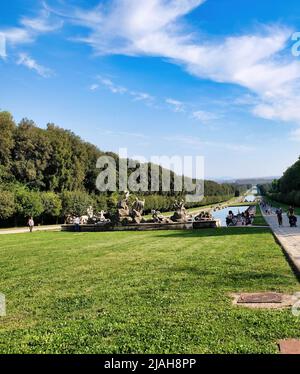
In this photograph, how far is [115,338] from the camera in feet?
20.2

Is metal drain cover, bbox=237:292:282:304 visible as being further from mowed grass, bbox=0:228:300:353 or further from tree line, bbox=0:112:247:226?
tree line, bbox=0:112:247:226

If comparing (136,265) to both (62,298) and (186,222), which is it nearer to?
(62,298)

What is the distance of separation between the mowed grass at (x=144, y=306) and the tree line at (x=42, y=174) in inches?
1472

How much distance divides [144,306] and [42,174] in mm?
52990

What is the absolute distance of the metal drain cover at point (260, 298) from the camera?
7.94 meters

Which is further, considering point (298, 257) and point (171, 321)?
point (298, 257)

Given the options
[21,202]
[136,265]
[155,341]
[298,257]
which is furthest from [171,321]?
[21,202]

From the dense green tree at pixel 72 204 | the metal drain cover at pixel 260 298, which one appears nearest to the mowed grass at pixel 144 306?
the metal drain cover at pixel 260 298

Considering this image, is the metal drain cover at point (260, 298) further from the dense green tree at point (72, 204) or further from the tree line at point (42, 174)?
the dense green tree at point (72, 204)

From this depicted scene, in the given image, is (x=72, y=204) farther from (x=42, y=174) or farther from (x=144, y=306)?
(x=144, y=306)

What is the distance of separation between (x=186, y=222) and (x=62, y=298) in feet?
81.3

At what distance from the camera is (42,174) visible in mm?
58844

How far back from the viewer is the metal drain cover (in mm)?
7940

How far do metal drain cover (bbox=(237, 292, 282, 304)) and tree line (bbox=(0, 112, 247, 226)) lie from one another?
138 ft
